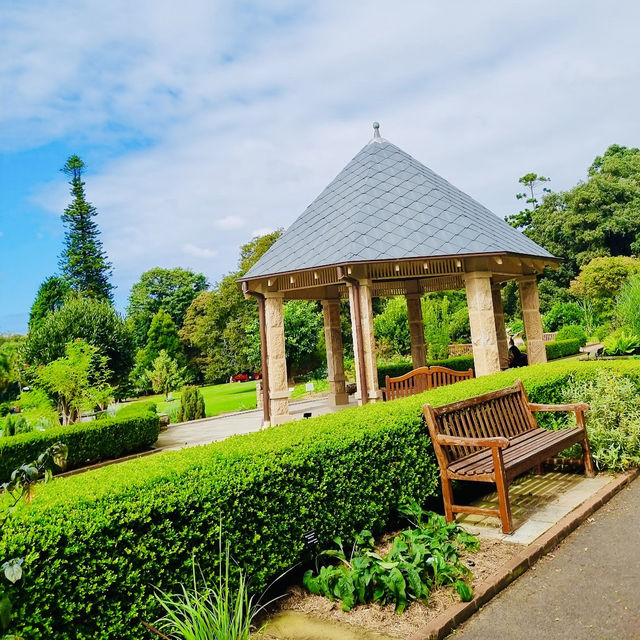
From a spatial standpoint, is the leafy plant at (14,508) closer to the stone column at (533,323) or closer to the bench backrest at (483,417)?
the bench backrest at (483,417)

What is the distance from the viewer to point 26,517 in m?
2.60

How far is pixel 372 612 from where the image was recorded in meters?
3.22

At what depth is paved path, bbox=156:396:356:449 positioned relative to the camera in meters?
12.7

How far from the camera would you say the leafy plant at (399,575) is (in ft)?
10.7

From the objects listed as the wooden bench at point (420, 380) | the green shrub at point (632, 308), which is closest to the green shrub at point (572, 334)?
the green shrub at point (632, 308)

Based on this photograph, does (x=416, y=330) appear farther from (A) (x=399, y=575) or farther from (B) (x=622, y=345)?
(A) (x=399, y=575)

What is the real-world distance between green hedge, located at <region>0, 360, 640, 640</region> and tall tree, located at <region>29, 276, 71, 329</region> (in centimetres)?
4158

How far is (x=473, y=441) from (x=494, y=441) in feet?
0.72

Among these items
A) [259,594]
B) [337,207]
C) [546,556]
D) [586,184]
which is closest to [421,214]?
[337,207]

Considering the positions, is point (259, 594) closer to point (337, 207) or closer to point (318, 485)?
point (318, 485)

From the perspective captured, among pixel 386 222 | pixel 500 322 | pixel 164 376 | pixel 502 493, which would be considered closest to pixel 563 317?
pixel 500 322

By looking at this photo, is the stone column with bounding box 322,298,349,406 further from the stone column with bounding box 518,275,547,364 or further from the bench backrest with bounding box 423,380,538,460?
the bench backrest with bounding box 423,380,538,460

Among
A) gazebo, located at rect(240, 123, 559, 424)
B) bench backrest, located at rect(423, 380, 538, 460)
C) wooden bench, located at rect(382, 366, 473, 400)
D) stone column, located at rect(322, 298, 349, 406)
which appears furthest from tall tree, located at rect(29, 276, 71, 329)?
bench backrest, located at rect(423, 380, 538, 460)

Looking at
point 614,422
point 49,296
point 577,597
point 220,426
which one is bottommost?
point 220,426
